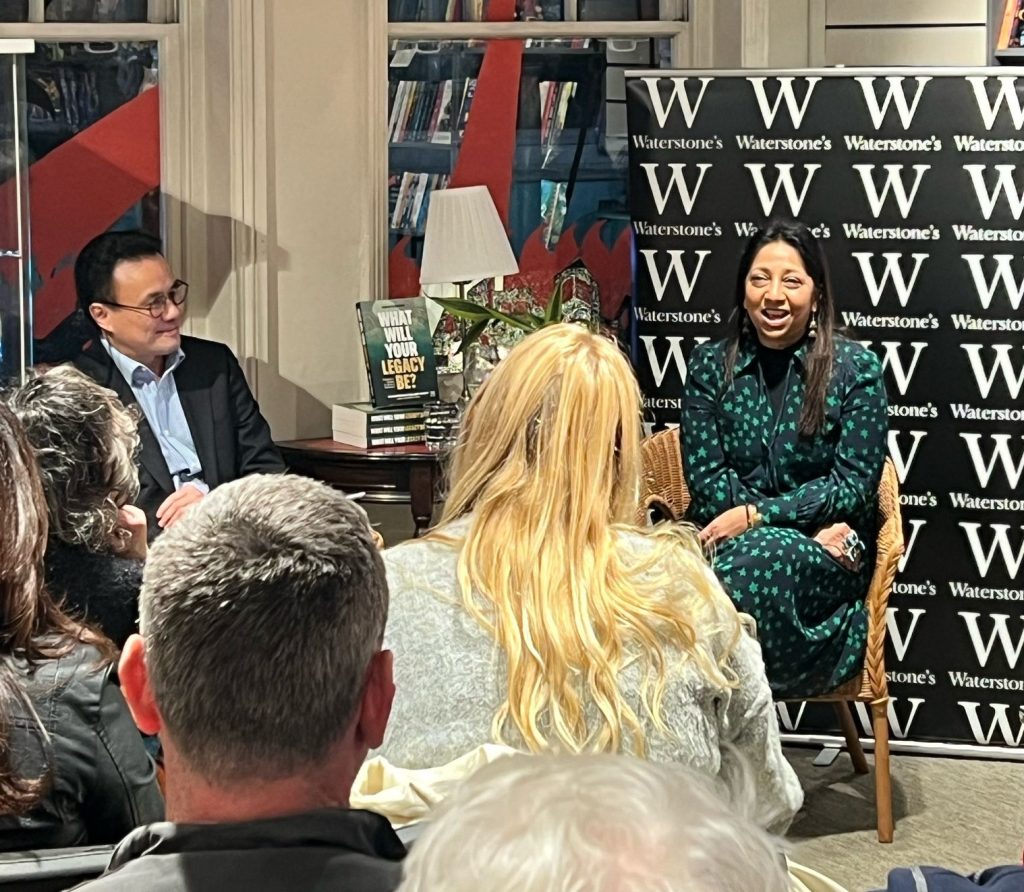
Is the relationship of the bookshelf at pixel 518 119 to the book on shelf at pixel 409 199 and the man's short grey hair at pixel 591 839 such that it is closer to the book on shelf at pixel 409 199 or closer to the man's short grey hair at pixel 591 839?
the book on shelf at pixel 409 199

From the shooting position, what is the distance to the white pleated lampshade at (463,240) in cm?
468

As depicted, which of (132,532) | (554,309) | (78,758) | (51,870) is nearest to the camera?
(51,870)

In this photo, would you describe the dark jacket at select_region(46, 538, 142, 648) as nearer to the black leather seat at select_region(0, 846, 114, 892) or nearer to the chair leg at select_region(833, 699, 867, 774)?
the black leather seat at select_region(0, 846, 114, 892)

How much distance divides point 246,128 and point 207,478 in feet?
3.61

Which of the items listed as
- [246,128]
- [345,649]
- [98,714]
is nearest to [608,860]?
[345,649]

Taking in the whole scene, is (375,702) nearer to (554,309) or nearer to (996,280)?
(996,280)

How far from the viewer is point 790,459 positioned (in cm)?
405

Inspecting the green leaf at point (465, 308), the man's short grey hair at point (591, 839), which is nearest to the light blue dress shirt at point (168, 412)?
the green leaf at point (465, 308)

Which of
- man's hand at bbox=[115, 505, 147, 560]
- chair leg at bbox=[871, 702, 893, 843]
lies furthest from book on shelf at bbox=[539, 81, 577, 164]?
man's hand at bbox=[115, 505, 147, 560]

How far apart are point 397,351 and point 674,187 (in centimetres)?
90

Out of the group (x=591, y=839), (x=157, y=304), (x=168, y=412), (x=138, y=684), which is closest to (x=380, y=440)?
(x=168, y=412)

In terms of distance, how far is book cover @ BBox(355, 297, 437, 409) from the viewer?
15.1 ft

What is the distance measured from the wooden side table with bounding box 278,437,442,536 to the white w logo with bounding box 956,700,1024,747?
1.55m

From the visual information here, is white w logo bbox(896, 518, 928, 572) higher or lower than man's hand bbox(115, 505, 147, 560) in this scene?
lower
